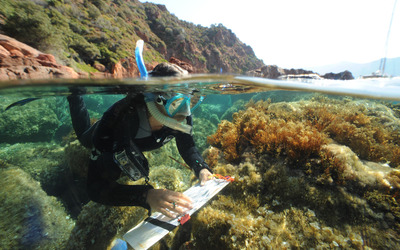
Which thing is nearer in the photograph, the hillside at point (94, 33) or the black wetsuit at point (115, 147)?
the black wetsuit at point (115, 147)

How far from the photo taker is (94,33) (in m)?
20.0

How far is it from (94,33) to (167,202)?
2583 cm

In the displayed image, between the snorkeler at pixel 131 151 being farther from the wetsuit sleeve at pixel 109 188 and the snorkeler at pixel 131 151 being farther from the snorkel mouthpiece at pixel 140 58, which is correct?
the snorkel mouthpiece at pixel 140 58

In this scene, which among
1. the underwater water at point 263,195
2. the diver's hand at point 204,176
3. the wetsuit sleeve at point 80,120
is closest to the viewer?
the underwater water at point 263,195

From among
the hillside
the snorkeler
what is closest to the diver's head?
the snorkeler

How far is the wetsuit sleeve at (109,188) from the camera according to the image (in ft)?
7.52

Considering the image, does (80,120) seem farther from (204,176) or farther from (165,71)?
(204,176)

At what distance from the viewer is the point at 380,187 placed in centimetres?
306

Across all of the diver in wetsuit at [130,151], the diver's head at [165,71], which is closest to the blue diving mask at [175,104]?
the diver in wetsuit at [130,151]

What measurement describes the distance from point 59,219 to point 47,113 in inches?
344

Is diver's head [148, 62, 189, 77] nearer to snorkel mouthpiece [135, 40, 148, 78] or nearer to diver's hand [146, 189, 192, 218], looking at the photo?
snorkel mouthpiece [135, 40, 148, 78]

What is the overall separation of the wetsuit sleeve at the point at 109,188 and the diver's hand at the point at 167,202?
0.41 feet

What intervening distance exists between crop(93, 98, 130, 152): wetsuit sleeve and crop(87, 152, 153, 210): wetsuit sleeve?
15 cm

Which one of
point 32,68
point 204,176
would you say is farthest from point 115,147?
point 32,68
